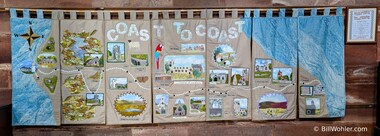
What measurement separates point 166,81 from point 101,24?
0.97 meters

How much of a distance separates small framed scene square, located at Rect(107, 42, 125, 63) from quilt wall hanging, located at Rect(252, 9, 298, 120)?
4.89 ft

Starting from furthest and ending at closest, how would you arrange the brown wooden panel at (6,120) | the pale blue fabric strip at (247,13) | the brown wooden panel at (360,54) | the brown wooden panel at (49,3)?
the brown wooden panel at (360,54), the pale blue fabric strip at (247,13), the brown wooden panel at (49,3), the brown wooden panel at (6,120)

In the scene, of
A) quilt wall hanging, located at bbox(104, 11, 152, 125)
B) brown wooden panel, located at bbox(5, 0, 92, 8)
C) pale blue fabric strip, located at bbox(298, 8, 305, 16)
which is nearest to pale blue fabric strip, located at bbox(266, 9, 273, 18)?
pale blue fabric strip, located at bbox(298, 8, 305, 16)

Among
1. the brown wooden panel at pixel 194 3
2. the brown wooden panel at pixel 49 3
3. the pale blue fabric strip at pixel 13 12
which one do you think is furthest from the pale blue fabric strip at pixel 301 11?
the pale blue fabric strip at pixel 13 12

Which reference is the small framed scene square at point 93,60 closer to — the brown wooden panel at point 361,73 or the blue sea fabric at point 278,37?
the blue sea fabric at point 278,37

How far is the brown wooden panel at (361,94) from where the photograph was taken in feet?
12.3

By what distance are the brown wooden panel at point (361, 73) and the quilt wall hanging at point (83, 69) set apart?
2.90 meters

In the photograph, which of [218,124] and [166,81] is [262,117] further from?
[166,81]

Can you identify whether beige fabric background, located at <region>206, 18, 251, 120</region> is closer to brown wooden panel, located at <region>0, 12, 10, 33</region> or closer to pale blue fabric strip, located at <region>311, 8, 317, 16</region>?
pale blue fabric strip, located at <region>311, 8, 317, 16</region>

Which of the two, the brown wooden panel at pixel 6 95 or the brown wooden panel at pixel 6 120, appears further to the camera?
the brown wooden panel at pixel 6 95

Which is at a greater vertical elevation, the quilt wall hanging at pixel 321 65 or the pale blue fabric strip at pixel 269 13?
the pale blue fabric strip at pixel 269 13

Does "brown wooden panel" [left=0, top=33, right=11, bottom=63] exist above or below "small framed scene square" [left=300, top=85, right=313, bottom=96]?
above

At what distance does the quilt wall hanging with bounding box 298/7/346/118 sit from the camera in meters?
3.62

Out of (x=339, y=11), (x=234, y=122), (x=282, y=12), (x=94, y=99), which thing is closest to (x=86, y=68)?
(x=94, y=99)
